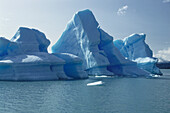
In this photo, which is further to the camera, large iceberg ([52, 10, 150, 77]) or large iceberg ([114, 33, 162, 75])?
large iceberg ([114, 33, 162, 75])

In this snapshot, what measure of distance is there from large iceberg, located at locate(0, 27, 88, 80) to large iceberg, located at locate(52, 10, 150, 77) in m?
6.30

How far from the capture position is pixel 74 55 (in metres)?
33.3

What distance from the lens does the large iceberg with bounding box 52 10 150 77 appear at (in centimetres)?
3869

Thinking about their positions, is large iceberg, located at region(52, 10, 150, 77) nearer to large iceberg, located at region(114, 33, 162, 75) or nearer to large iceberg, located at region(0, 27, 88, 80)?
large iceberg, located at region(114, 33, 162, 75)

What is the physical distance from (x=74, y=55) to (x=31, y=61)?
8693 mm

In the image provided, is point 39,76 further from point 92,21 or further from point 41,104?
point 92,21

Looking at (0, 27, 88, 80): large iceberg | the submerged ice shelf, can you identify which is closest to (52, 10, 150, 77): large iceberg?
the submerged ice shelf

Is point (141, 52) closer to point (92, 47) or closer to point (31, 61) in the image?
point (92, 47)

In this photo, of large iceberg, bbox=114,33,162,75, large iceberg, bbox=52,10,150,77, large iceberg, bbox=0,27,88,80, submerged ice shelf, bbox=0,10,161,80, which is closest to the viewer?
large iceberg, bbox=0,27,88,80

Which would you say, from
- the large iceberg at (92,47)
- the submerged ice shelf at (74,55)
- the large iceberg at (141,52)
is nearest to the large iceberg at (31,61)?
the submerged ice shelf at (74,55)

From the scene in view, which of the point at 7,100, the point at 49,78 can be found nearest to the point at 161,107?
the point at 7,100

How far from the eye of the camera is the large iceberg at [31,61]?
2677cm

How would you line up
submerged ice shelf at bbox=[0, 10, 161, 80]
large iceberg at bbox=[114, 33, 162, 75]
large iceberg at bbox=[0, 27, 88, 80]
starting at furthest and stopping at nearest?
large iceberg at bbox=[114, 33, 162, 75], submerged ice shelf at bbox=[0, 10, 161, 80], large iceberg at bbox=[0, 27, 88, 80]

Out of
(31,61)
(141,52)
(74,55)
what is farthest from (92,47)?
(141,52)
